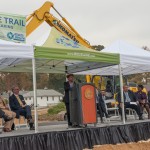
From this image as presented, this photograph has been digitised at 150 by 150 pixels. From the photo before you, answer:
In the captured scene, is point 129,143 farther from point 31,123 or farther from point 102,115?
point 31,123

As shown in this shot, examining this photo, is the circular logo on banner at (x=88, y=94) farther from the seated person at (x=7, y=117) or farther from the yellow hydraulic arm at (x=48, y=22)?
the yellow hydraulic arm at (x=48, y=22)

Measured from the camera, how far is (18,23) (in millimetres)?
10320

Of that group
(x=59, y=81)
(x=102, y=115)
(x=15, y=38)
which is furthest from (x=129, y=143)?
(x=59, y=81)

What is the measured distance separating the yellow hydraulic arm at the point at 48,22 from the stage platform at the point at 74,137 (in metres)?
6.08

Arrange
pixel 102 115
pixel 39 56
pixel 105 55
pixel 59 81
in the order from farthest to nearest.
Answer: pixel 59 81, pixel 102 115, pixel 105 55, pixel 39 56

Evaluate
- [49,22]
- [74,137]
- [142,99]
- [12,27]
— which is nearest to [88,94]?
[74,137]

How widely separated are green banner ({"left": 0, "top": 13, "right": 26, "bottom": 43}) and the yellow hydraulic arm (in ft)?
13.0

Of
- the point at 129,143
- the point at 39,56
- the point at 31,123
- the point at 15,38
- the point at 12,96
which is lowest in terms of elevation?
the point at 129,143

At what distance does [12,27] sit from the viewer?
400 inches

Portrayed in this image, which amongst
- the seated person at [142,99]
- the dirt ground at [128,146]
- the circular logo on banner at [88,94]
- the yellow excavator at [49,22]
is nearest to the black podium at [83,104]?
the circular logo on banner at [88,94]

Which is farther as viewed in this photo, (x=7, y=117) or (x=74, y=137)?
(x=7, y=117)

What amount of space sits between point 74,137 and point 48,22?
25.5 ft

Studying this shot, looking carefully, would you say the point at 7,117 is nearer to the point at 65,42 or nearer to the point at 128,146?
the point at 65,42

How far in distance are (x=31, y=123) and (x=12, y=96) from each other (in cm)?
93
